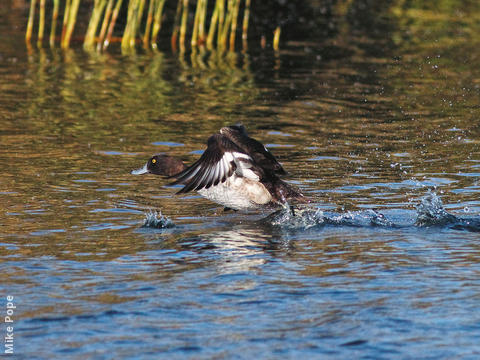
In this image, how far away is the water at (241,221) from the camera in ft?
19.5

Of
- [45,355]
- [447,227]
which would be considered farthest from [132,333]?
[447,227]

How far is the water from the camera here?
593 centimetres

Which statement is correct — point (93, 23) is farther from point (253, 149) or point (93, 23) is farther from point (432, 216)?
point (432, 216)

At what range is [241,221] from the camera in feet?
31.1

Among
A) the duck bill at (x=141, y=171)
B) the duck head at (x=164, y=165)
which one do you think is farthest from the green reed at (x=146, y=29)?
the duck head at (x=164, y=165)

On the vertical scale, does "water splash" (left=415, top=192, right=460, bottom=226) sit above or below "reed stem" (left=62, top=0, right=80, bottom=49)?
below

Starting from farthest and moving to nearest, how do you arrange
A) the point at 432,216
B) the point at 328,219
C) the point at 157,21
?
the point at 157,21 < the point at 328,219 < the point at 432,216

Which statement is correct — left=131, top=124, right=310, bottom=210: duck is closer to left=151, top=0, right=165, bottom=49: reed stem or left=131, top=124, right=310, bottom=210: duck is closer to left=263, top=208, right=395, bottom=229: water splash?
left=263, top=208, right=395, bottom=229: water splash

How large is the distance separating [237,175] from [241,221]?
0.58m

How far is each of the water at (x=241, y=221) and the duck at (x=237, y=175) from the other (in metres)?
0.26

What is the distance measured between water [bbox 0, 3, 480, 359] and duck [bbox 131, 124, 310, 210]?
0.26m

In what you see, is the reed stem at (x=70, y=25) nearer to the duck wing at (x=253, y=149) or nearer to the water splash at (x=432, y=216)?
the duck wing at (x=253, y=149)

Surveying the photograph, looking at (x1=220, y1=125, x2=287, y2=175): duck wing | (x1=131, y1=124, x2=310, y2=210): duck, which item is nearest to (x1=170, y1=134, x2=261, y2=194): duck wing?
(x1=131, y1=124, x2=310, y2=210): duck

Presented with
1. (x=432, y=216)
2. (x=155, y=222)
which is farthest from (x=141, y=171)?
(x=432, y=216)
